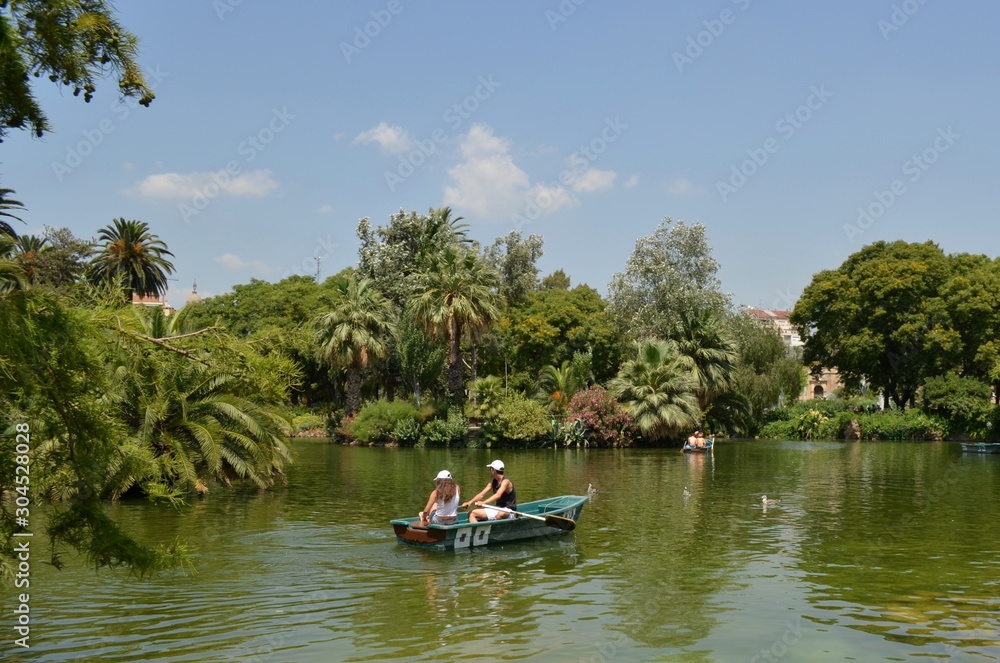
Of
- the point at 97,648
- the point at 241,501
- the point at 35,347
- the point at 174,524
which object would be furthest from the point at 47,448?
the point at 241,501

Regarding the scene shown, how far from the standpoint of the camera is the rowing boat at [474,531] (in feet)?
52.9

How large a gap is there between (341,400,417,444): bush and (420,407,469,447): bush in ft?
5.41

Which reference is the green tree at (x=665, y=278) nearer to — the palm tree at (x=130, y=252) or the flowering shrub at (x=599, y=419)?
the flowering shrub at (x=599, y=419)

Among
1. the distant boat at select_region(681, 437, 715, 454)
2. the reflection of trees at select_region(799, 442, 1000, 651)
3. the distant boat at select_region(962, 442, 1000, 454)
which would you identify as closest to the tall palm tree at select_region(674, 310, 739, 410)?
the distant boat at select_region(681, 437, 715, 454)

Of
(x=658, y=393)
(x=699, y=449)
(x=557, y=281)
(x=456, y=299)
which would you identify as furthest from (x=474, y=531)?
(x=557, y=281)

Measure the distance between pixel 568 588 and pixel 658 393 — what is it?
36.3 meters

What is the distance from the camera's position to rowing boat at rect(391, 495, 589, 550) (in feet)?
52.9

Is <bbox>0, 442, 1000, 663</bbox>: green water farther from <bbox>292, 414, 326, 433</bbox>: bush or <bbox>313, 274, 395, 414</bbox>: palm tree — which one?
<bbox>292, 414, 326, 433</bbox>: bush

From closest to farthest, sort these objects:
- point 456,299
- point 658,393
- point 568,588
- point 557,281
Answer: point 568,588, point 456,299, point 658,393, point 557,281

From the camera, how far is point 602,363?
5938 centimetres

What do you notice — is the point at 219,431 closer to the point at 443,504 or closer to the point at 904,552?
the point at 443,504

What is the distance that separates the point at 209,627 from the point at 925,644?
9.24 metres

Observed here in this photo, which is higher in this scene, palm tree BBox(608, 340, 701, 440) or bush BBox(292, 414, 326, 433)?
palm tree BBox(608, 340, 701, 440)

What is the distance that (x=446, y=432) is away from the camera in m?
49.5
